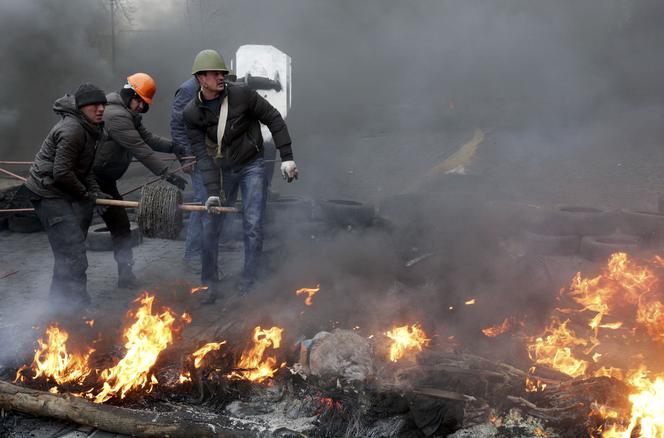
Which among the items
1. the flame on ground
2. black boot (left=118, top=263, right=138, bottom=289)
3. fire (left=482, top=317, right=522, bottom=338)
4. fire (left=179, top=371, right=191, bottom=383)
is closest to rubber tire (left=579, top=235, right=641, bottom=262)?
the flame on ground

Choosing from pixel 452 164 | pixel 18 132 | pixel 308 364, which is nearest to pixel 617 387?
pixel 308 364

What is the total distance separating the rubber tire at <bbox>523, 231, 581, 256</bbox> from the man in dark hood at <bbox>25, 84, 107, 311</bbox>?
576 cm

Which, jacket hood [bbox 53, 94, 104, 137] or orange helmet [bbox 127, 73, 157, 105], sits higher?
orange helmet [bbox 127, 73, 157, 105]

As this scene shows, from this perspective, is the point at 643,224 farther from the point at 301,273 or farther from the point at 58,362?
the point at 58,362

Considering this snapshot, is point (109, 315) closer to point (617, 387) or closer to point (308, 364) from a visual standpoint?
point (308, 364)

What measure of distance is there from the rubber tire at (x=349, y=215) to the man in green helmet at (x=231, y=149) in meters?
2.63

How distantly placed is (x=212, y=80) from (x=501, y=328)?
145 inches

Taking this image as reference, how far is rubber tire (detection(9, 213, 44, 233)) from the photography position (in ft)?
28.0

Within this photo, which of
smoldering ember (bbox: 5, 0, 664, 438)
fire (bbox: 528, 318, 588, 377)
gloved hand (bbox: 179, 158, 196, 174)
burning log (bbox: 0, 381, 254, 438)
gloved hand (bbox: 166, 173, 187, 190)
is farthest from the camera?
gloved hand (bbox: 179, 158, 196, 174)

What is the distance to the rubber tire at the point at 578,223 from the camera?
7484mm

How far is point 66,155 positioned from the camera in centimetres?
460

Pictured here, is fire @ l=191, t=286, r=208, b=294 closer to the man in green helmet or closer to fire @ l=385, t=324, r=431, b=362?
the man in green helmet

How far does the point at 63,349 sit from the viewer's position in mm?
3996

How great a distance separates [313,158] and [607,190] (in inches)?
314
